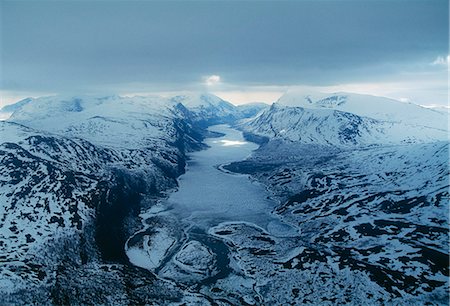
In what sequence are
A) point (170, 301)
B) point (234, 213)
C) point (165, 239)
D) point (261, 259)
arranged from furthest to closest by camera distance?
point (234, 213), point (165, 239), point (261, 259), point (170, 301)

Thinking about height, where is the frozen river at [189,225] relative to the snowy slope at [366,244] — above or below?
below

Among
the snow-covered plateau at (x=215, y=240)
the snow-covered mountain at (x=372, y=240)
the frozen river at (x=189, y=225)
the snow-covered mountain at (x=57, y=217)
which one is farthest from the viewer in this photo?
the frozen river at (x=189, y=225)

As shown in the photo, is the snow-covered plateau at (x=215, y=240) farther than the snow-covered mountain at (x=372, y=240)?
No

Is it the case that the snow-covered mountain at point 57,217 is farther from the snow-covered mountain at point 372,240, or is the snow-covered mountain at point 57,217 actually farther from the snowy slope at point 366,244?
the snow-covered mountain at point 372,240

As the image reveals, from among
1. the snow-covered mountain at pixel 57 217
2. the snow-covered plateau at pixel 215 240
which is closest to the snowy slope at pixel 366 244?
the snow-covered plateau at pixel 215 240

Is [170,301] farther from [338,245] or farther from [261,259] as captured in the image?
[338,245]

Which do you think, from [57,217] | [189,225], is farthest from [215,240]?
[57,217]

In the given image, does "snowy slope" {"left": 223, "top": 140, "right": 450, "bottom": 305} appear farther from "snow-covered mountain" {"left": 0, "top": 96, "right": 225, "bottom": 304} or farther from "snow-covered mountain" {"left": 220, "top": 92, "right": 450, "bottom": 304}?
"snow-covered mountain" {"left": 0, "top": 96, "right": 225, "bottom": 304}

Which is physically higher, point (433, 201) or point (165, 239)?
point (433, 201)

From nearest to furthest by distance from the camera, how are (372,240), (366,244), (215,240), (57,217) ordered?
(366,244) < (372,240) < (57,217) < (215,240)

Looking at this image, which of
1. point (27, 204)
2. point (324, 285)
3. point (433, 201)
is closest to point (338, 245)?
point (324, 285)

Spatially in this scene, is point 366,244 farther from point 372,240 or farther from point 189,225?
point 189,225
